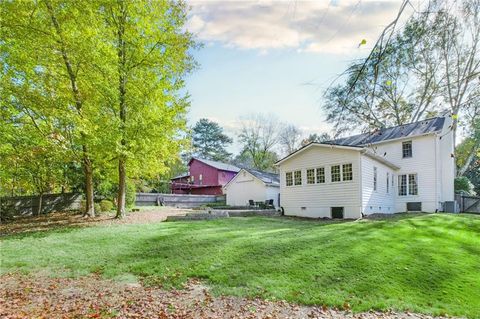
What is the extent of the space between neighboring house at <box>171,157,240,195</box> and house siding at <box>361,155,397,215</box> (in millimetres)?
22594

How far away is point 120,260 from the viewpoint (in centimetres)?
736

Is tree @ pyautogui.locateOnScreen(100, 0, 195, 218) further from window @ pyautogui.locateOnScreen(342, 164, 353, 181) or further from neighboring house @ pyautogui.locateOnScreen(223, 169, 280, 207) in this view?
neighboring house @ pyautogui.locateOnScreen(223, 169, 280, 207)

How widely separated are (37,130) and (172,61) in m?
6.34

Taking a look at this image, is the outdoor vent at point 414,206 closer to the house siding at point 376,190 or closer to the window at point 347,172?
the house siding at point 376,190

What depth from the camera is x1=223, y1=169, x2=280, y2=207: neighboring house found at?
1113 inches

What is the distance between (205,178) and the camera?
39844 millimetres

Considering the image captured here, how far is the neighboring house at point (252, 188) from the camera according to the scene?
2828 centimetres

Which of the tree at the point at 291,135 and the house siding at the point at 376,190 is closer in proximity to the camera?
the house siding at the point at 376,190

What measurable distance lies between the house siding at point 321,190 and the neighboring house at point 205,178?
20010mm

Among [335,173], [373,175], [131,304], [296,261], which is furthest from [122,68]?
[373,175]

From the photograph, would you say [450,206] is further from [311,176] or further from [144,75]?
[144,75]

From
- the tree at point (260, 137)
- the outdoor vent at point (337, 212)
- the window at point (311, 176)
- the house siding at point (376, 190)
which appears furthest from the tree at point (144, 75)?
the tree at point (260, 137)

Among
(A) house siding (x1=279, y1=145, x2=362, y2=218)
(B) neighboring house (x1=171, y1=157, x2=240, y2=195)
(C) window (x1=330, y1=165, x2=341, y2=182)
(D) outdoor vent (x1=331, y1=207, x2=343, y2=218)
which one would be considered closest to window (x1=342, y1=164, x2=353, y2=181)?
(A) house siding (x1=279, y1=145, x2=362, y2=218)

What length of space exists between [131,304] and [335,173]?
1382 cm
